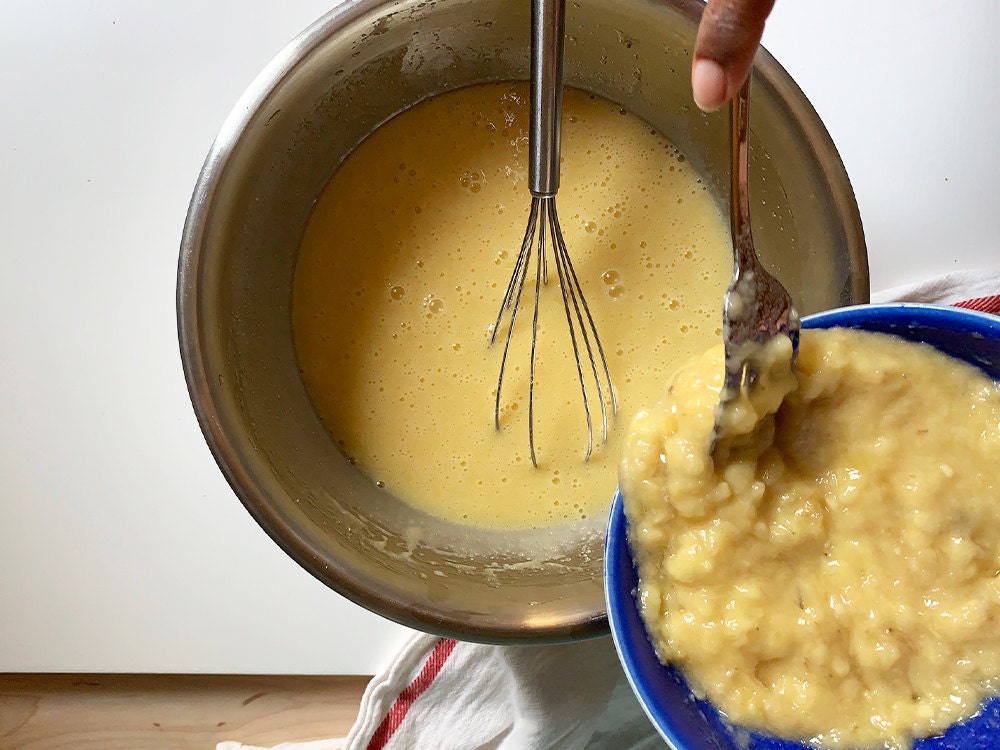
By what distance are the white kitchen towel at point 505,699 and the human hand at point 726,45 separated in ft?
1.29

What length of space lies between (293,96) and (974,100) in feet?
2.04

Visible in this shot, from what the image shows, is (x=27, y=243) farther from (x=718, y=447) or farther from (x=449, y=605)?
(x=718, y=447)

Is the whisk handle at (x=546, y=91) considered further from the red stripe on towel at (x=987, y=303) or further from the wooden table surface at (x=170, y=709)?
the wooden table surface at (x=170, y=709)

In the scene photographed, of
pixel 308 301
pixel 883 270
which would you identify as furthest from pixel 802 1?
pixel 308 301

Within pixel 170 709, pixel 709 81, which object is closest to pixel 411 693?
pixel 170 709

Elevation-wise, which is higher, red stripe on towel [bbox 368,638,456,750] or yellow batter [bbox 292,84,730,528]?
yellow batter [bbox 292,84,730,528]

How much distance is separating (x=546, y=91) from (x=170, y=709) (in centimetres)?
72

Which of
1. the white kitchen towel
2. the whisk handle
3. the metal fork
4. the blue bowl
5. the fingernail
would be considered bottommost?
the white kitchen towel

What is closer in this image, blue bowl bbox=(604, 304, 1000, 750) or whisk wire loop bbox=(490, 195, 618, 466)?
blue bowl bbox=(604, 304, 1000, 750)

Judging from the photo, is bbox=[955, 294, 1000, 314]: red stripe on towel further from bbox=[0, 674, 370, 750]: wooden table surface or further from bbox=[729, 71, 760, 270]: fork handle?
bbox=[0, 674, 370, 750]: wooden table surface

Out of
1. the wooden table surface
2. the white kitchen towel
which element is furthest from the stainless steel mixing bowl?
the wooden table surface

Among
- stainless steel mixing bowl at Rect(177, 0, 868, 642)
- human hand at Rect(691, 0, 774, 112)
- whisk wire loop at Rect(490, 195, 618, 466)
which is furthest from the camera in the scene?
whisk wire loop at Rect(490, 195, 618, 466)

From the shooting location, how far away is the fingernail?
0.46 metres

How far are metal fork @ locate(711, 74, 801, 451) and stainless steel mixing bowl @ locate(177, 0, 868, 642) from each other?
0.16 m
